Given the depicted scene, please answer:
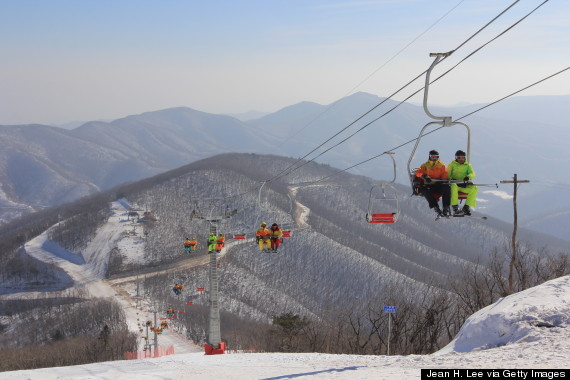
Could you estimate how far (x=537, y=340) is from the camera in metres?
19.6

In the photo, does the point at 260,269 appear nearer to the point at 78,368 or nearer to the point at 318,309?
the point at 318,309

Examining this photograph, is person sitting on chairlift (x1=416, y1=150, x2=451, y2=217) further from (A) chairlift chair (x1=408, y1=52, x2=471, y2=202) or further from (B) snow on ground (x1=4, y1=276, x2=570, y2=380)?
(B) snow on ground (x1=4, y1=276, x2=570, y2=380)

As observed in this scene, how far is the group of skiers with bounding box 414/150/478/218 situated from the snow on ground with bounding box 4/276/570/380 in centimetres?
464

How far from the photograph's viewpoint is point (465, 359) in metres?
18.0

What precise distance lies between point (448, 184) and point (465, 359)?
214 inches

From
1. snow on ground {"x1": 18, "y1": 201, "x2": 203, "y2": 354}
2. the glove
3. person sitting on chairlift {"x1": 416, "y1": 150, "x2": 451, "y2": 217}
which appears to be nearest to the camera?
the glove

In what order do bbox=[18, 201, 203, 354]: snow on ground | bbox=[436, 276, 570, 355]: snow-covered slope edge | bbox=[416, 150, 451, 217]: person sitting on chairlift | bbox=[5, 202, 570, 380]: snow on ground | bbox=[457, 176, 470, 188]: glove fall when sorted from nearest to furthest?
bbox=[5, 202, 570, 380]: snow on ground
bbox=[457, 176, 470, 188]: glove
bbox=[416, 150, 451, 217]: person sitting on chairlift
bbox=[436, 276, 570, 355]: snow-covered slope edge
bbox=[18, 201, 203, 354]: snow on ground

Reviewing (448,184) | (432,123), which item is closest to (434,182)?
(448,184)

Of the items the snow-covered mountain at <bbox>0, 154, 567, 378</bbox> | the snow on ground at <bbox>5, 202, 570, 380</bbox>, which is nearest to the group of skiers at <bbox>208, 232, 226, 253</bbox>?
the snow on ground at <bbox>5, 202, 570, 380</bbox>

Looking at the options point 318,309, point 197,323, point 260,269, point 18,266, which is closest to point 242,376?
point 197,323

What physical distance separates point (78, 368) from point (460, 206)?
1924cm

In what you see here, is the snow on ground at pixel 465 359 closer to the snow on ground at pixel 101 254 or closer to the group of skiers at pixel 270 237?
the group of skiers at pixel 270 237

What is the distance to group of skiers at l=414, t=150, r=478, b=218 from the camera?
19453 millimetres

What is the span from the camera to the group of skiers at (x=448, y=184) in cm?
1945
